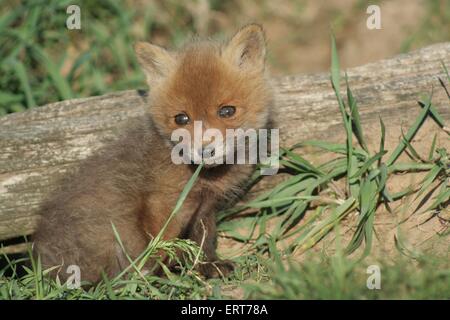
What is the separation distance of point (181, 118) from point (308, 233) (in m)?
1.11

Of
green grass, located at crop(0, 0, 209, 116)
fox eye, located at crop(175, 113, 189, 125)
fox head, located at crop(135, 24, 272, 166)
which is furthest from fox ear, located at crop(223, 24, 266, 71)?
green grass, located at crop(0, 0, 209, 116)

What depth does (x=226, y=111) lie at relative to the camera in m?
3.90

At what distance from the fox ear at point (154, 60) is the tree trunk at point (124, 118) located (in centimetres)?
36

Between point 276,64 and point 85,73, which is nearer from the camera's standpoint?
point 85,73

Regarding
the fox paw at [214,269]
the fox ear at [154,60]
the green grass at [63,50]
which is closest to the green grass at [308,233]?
the fox paw at [214,269]

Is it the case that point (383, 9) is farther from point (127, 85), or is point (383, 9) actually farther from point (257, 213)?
point (257, 213)

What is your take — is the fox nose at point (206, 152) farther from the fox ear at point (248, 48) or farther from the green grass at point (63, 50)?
the green grass at point (63, 50)

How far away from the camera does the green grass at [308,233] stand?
10.3ft

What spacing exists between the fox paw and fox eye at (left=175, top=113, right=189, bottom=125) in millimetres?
889

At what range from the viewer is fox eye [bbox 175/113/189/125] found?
12.9ft

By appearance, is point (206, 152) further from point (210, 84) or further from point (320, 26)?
point (320, 26)

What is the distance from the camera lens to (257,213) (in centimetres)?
462
